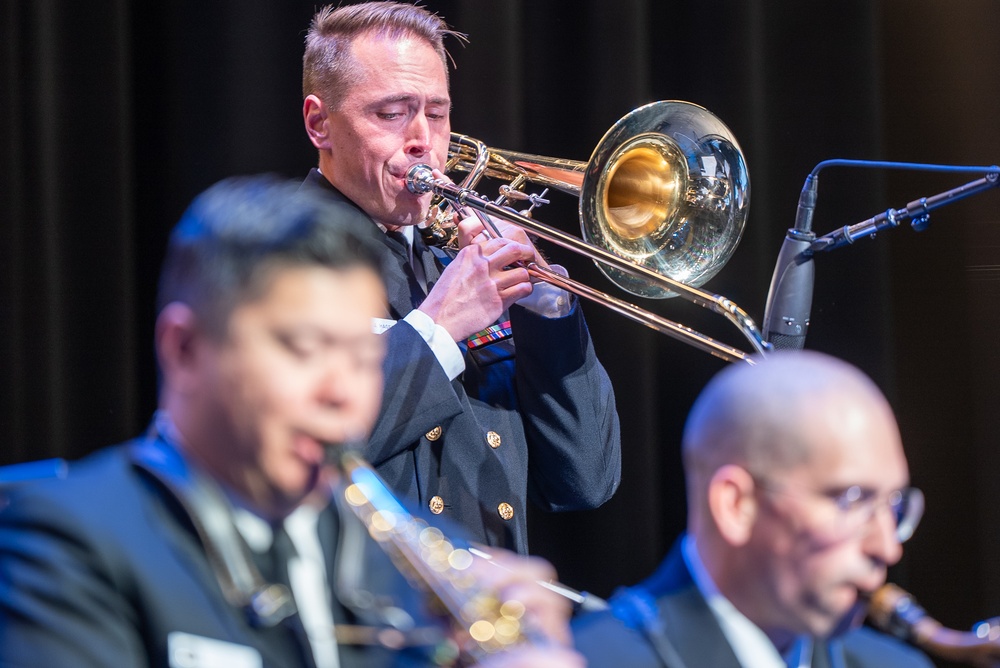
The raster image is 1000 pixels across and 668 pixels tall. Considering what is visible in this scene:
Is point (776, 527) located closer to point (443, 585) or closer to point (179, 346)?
point (443, 585)

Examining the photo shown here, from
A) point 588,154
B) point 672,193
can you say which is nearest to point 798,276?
point 672,193

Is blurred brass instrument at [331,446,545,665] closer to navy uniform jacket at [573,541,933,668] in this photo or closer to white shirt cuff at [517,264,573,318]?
navy uniform jacket at [573,541,933,668]

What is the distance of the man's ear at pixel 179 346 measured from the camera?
0.94m

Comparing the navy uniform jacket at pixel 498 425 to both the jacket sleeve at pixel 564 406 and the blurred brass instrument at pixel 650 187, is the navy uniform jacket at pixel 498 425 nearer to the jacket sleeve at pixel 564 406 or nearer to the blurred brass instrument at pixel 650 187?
the jacket sleeve at pixel 564 406

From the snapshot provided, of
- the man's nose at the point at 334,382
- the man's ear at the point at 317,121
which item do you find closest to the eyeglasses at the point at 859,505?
the man's nose at the point at 334,382

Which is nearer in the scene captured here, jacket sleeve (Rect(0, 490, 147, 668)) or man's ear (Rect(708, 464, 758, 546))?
jacket sleeve (Rect(0, 490, 147, 668))

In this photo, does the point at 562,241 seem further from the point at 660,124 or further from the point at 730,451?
the point at 730,451

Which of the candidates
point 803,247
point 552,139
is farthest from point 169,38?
point 803,247

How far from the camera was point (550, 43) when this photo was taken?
290 centimetres

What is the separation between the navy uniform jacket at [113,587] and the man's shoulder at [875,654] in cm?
47

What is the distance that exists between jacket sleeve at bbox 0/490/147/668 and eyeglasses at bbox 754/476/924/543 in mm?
540

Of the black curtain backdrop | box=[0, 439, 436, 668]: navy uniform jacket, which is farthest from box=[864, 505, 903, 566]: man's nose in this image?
the black curtain backdrop

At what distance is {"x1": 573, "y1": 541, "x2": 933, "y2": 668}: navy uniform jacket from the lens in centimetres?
107

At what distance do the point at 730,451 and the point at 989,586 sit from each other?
2.29 meters
